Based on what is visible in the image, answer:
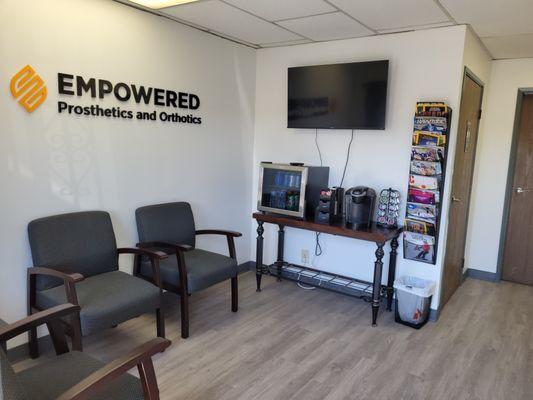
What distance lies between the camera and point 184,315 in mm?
2951

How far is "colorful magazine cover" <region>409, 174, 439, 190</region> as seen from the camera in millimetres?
3146

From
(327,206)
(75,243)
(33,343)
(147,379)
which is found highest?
(327,206)

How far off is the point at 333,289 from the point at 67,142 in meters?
2.48

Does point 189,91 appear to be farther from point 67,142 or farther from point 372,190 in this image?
point 372,190

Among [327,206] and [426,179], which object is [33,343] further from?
[426,179]

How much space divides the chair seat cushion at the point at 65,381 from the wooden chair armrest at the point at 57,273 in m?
0.52

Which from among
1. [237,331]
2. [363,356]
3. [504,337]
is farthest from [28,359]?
[504,337]

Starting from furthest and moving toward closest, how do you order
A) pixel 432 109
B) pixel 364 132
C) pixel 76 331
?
pixel 364 132 < pixel 432 109 < pixel 76 331

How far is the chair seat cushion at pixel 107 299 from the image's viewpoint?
2279 millimetres

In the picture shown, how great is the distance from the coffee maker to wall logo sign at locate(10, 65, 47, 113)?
7.72ft

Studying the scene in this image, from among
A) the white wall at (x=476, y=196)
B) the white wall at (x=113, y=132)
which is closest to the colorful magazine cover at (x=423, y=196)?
the white wall at (x=476, y=196)

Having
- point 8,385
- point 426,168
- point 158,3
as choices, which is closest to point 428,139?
point 426,168

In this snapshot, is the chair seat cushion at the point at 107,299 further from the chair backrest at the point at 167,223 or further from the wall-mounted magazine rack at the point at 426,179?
the wall-mounted magazine rack at the point at 426,179

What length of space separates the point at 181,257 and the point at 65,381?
4.28ft
